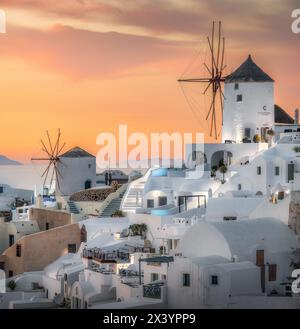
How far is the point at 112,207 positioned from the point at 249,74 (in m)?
7.39

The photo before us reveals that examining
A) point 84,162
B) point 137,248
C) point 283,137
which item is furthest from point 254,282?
point 84,162

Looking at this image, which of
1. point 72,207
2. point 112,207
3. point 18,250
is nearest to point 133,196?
point 112,207

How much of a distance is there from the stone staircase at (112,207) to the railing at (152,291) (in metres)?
11.4

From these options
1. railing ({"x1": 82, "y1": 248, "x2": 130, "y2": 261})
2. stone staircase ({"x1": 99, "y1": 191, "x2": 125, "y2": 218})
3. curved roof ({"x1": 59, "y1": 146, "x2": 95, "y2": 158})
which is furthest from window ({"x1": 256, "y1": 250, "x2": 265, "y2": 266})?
curved roof ({"x1": 59, "y1": 146, "x2": 95, "y2": 158})

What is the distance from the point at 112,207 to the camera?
35812mm

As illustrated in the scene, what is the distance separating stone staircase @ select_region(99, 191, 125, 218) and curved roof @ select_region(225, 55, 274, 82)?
6.30 metres

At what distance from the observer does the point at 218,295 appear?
22.7 m

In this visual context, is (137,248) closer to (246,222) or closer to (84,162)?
(246,222)

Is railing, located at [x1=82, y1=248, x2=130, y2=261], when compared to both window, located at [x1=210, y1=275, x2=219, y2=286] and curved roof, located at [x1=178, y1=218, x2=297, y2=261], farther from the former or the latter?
window, located at [x1=210, y1=275, x2=219, y2=286]

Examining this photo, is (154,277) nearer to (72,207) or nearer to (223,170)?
(223,170)

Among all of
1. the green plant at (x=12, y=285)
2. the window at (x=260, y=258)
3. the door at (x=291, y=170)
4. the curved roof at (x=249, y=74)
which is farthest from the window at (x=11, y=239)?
the window at (x=260, y=258)

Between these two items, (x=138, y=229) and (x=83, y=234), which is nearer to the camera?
(x=138, y=229)

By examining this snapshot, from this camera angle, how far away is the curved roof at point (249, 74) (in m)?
37.4
